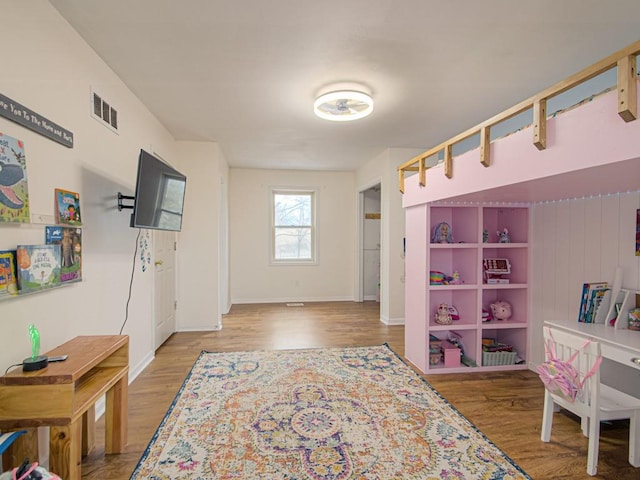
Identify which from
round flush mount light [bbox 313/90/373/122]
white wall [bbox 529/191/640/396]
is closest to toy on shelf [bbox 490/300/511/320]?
→ white wall [bbox 529/191/640/396]

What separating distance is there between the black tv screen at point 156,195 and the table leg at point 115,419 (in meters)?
1.09

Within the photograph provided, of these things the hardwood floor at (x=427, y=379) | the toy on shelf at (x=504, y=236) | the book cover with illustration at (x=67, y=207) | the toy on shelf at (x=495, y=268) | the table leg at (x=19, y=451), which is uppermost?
the book cover with illustration at (x=67, y=207)

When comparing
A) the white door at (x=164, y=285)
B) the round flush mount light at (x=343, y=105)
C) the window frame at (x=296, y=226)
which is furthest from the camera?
the window frame at (x=296, y=226)

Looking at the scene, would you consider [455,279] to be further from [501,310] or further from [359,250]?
[359,250]

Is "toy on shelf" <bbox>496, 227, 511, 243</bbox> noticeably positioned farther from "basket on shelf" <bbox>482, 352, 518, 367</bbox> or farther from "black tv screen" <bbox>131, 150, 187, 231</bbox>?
"black tv screen" <bbox>131, 150, 187, 231</bbox>

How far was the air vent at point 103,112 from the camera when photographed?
230 centimetres

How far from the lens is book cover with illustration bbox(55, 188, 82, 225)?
1.88 meters

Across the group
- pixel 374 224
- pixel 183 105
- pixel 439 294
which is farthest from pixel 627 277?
pixel 374 224

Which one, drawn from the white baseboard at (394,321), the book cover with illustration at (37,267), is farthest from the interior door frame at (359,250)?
the book cover with illustration at (37,267)

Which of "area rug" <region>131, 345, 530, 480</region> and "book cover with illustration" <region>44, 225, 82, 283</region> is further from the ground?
"book cover with illustration" <region>44, 225, 82, 283</region>

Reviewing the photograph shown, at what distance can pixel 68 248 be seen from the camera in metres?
1.96

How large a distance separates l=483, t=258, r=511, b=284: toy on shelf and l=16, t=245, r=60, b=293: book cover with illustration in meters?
3.52

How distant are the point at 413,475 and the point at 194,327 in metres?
3.54

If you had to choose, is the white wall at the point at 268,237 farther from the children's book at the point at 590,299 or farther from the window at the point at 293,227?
the children's book at the point at 590,299
